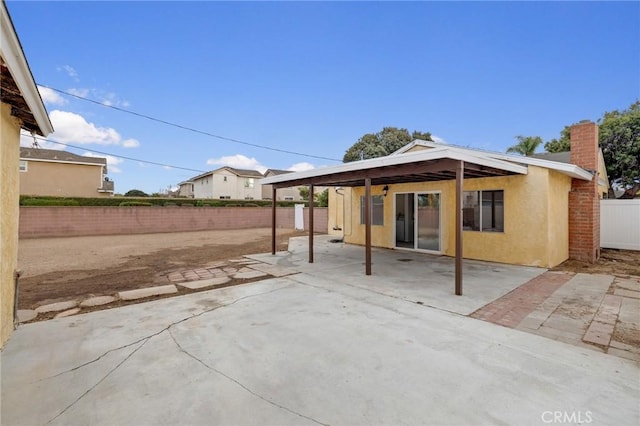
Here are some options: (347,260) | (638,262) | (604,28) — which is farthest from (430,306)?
(604,28)

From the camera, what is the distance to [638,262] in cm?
779

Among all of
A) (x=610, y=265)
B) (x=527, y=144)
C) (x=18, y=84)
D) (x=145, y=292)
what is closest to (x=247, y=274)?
(x=145, y=292)

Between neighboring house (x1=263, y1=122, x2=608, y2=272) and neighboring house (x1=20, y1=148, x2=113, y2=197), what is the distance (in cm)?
2174

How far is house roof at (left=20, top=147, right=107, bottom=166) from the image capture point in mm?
21219

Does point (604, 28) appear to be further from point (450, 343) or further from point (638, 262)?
point (450, 343)

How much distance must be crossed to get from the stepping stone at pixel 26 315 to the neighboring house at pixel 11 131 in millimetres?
475

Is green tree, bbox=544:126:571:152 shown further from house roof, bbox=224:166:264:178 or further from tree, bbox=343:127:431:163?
house roof, bbox=224:166:264:178

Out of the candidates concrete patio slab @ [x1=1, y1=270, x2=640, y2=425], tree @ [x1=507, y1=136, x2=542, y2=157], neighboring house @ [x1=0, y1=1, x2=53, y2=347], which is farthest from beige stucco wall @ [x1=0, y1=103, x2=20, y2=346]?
tree @ [x1=507, y1=136, x2=542, y2=157]

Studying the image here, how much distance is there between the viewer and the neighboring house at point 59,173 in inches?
830

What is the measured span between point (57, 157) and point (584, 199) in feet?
101

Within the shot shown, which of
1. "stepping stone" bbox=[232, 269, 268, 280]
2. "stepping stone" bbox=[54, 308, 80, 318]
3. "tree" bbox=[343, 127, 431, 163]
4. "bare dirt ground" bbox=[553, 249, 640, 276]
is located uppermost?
"tree" bbox=[343, 127, 431, 163]

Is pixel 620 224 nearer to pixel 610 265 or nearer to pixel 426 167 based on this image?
pixel 610 265

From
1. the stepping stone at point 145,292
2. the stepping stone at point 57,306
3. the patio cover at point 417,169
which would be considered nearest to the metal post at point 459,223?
the patio cover at point 417,169

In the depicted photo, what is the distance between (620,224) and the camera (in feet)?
32.3
